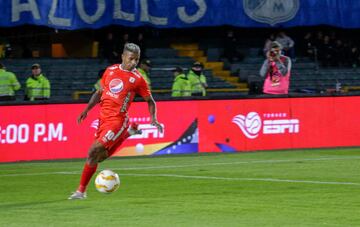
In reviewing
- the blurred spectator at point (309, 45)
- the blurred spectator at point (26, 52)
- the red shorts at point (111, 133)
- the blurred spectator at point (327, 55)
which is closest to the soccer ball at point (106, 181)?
the red shorts at point (111, 133)

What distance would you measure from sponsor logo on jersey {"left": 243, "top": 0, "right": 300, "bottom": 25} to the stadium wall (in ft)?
26.4

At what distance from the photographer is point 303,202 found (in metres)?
14.2

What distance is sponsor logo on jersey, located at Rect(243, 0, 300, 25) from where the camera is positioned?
35.2m

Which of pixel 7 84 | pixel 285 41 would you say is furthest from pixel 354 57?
pixel 7 84

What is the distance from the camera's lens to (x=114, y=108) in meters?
15.1

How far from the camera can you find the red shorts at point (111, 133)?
589 inches

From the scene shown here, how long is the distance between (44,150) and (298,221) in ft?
41.4

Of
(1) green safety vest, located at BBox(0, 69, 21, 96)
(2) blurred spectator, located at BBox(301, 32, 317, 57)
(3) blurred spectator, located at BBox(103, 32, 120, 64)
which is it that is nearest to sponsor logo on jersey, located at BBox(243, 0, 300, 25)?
(2) blurred spectator, located at BBox(301, 32, 317, 57)

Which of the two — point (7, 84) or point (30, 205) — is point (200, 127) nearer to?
point (7, 84)

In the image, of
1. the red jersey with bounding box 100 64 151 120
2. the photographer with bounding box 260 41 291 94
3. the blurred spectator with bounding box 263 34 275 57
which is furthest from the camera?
the blurred spectator with bounding box 263 34 275 57

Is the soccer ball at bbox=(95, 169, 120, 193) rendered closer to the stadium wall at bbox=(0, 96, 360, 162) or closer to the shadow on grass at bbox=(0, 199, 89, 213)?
the shadow on grass at bbox=(0, 199, 89, 213)

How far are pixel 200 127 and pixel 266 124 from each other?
5.83 feet

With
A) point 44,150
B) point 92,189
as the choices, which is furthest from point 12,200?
point 44,150

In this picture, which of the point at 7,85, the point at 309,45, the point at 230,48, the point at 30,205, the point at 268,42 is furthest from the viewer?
the point at 309,45
